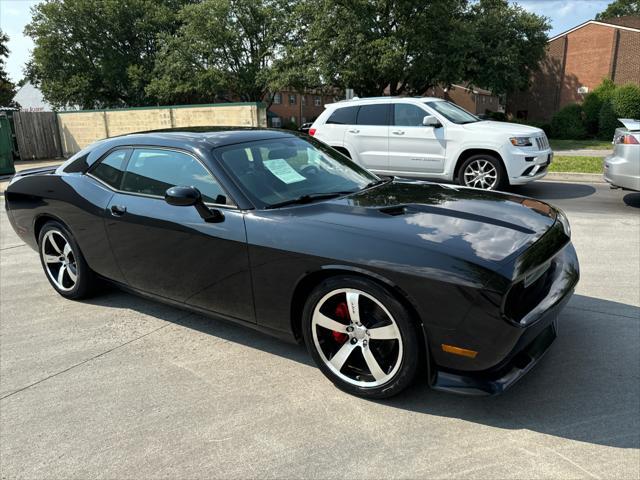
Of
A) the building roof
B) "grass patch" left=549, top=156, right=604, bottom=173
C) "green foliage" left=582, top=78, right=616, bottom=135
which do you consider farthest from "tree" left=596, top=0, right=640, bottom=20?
"grass patch" left=549, top=156, right=604, bottom=173

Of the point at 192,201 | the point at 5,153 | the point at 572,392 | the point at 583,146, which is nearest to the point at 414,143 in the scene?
the point at 192,201

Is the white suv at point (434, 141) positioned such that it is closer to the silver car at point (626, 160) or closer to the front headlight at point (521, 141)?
the front headlight at point (521, 141)

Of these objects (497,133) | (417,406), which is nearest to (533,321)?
(417,406)

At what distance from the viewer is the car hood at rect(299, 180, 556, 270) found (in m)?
2.60

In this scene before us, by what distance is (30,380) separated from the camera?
3328 millimetres

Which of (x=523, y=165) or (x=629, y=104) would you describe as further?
(x=629, y=104)

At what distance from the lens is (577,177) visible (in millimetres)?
11125

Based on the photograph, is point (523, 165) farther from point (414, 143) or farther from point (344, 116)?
point (344, 116)

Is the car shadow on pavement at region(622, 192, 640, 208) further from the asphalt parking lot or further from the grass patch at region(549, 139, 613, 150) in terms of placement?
the grass patch at region(549, 139, 613, 150)

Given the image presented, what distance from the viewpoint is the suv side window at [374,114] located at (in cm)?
983

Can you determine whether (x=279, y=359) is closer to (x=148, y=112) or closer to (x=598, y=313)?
(x=598, y=313)

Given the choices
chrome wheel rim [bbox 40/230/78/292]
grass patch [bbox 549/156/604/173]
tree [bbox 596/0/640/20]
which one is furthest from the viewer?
tree [bbox 596/0/640/20]

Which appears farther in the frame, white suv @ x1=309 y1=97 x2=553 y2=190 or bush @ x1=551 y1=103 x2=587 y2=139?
bush @ x1=551 y1=103 x2=587 y2=139

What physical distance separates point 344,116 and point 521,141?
355 cm
